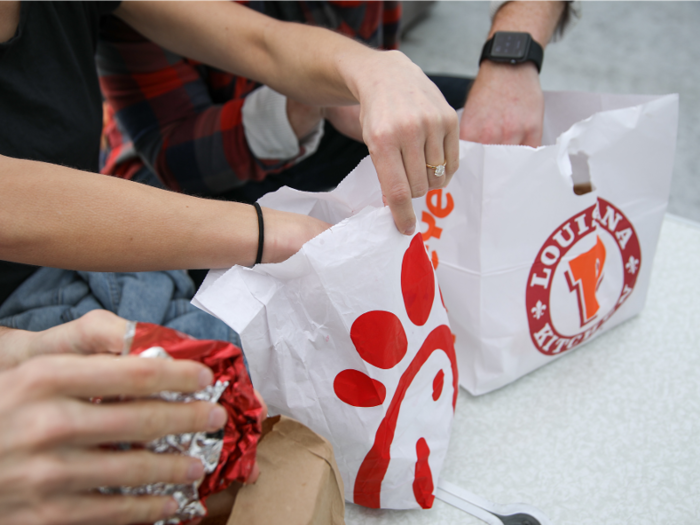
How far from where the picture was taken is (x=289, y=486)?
372 mm

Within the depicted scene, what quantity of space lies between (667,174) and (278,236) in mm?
548

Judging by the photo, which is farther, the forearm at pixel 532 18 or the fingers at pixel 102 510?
the forearm at pixel 532 18

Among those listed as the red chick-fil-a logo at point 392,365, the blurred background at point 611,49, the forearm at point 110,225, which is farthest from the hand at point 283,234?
the blurred background at point 611,49

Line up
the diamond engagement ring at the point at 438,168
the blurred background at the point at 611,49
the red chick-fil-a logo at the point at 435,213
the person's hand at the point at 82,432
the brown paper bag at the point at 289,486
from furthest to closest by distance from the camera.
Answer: the blurred background at the point at 611,49 < the red chick-fil-a logo at the point at 435,213 < the diamond engagement ring at the point at 438,168 < the brown paper bag at the point at 289,486 < the person's hand at the point at 82,432

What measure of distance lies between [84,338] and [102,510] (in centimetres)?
10

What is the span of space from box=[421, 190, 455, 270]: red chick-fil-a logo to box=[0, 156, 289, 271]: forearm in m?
0.21

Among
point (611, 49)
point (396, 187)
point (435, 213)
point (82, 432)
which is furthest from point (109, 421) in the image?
point (611, 49)

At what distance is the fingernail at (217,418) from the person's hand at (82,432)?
11mm

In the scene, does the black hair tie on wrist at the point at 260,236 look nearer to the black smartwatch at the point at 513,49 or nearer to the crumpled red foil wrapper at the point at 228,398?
the crumpled red foil wrapper at the point at 228,398

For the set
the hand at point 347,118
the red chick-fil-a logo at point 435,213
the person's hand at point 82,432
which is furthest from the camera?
the hand at point 347,118

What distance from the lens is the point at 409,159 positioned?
0.46 metres

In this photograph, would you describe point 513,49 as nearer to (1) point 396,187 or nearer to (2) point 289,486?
(1) point 396,187

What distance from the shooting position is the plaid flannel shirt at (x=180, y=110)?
790 mm

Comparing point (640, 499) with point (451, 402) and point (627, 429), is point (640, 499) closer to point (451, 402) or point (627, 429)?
point (627, 429)
